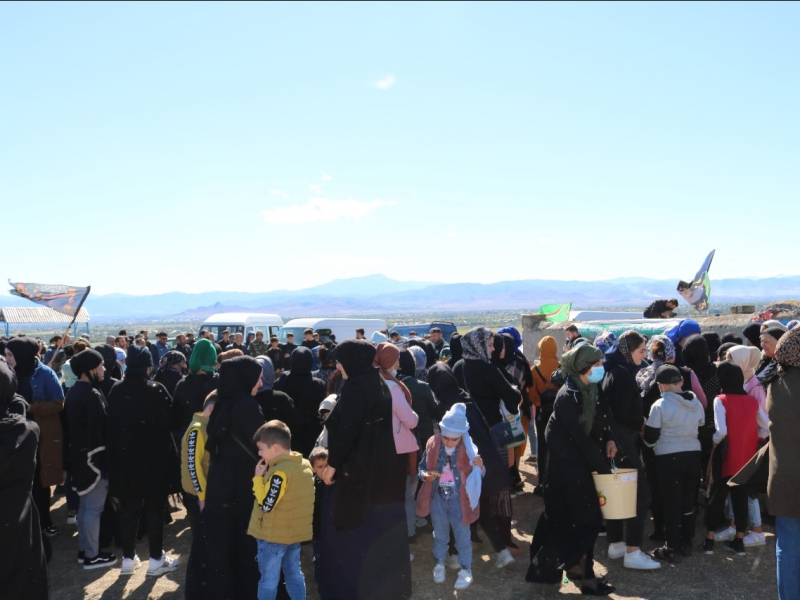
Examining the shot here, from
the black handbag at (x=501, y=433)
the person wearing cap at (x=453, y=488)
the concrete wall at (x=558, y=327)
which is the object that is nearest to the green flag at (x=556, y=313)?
the concrete wall at (x=558, y=327)

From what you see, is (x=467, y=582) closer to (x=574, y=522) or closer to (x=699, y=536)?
(x=574, y=522)

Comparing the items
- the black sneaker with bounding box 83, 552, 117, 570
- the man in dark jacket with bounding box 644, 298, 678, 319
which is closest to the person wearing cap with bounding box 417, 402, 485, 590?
the black sneaker with bounding box 83, 552, 117, 570

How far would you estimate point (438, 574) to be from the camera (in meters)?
4.83

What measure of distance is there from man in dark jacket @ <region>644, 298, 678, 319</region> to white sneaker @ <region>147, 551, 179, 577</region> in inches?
370

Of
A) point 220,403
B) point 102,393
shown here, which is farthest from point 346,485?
point 102,393

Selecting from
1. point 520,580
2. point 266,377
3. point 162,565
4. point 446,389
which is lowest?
point 520,580

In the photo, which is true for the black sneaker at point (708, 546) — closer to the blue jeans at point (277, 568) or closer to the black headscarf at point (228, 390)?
the blue jeans at point (277, 568)

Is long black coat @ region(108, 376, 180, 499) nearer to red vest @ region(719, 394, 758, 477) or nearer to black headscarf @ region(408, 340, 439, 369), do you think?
black headscarf @ region(408, 340, 439, 369)

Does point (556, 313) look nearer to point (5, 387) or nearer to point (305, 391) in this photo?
point (305, 391)

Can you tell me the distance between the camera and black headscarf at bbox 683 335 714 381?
5594 millimetres

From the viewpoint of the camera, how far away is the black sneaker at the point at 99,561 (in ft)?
17.1

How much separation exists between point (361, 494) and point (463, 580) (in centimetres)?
133

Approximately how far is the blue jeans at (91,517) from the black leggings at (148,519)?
0.35 metres

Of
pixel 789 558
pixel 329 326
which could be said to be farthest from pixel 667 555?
pixel 329 326
